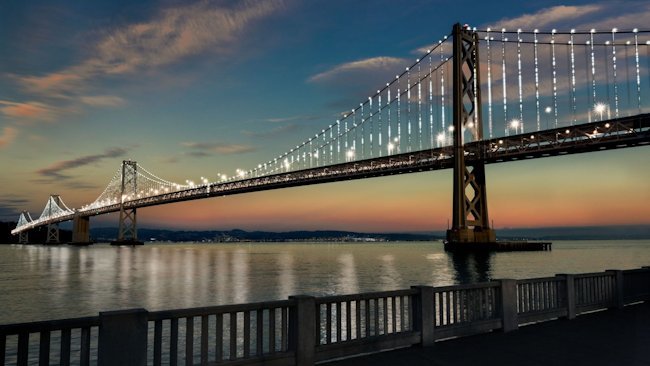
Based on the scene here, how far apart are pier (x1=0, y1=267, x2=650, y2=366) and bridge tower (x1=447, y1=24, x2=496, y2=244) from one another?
71.6 m

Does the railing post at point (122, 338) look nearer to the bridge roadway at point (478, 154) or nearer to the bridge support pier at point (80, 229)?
the bridge roadway at point (478, 154)

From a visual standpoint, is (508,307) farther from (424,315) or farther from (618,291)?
(618,291)

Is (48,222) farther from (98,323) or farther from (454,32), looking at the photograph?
(98,323)

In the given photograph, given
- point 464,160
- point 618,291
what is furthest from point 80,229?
point 618,291

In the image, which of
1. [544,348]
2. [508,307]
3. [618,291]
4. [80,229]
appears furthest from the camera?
[80,229]

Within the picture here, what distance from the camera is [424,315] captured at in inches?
339

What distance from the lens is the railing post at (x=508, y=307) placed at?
9820 millimetres

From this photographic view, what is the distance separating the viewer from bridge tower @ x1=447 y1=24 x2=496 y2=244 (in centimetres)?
8350

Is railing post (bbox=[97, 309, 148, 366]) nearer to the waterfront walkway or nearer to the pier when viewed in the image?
the pier

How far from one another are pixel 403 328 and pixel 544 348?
2.10 m

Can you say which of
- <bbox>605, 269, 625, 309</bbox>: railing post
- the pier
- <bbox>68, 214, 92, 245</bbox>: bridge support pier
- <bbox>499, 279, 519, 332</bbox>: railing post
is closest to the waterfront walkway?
the pier

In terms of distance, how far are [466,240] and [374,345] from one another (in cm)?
7740

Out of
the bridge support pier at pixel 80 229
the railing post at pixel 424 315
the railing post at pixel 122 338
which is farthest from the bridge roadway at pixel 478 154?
the railing post at pixel 122 338

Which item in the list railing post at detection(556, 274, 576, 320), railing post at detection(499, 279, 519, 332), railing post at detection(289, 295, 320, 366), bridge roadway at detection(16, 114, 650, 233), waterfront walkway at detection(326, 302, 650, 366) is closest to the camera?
railing post at detection(289, 295, 320, 366)
